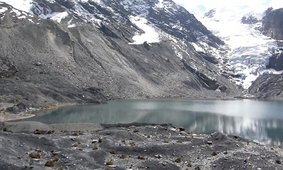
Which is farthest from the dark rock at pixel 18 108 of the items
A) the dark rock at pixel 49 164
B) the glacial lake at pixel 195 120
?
the dark rock at pixel 49 164

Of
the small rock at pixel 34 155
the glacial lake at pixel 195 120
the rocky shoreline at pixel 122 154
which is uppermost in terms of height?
the small rock at pixel 34 155

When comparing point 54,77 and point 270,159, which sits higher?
point 54,77

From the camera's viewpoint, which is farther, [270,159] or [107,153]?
[270,159]

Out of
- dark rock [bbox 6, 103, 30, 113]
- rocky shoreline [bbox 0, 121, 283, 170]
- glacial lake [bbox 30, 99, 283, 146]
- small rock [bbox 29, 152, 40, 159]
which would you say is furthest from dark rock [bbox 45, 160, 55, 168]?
dark rock [bbox 6, 103, 30, 113]

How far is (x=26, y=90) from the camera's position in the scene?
162875 millimetres

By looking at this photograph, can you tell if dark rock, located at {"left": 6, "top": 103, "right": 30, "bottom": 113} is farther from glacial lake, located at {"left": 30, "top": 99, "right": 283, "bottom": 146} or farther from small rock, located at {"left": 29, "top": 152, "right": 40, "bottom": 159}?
small rock, located at {"left": 29, "top": 152, "right": 40, "bottom": 159}

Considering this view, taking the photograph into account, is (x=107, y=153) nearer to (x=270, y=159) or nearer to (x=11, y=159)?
(x=11, y=159)

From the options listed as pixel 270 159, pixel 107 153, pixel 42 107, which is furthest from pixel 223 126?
pixel 107 153

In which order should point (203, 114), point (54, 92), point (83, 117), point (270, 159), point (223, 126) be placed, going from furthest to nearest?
point (54, 92), point (203, 114), point (83, 117), point (223, 126), point (270, 159)

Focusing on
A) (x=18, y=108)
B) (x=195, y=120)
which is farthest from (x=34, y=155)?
(x=18, y=108)

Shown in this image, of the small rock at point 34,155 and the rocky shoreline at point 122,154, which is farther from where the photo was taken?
the small rock at point 34,155

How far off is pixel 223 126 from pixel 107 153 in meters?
77.0

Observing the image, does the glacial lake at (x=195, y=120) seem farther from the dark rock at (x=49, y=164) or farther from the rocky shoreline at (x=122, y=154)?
the dark rock at (x=49, y=164)

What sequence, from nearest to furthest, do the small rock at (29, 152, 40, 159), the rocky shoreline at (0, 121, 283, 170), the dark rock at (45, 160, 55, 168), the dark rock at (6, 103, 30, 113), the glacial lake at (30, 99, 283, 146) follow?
the dark rock at (45, 160, 55, 168)
the rocky shoreline at (0, 121, 283, 170)
the small rock at (29, 152, 40, 159)
the glacial lake at (30, 99, 283, 146)
the dark rock at (6, 103, 30, 113)
